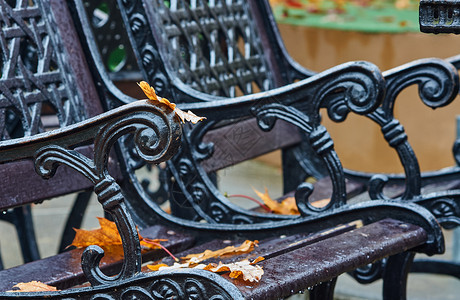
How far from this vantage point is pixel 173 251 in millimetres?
2363

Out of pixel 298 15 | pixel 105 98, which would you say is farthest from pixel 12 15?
pixel 298 15

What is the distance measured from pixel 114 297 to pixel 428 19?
0.88m

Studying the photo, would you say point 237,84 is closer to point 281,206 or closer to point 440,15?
point 281,206

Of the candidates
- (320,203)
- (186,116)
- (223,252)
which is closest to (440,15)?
(186,116)

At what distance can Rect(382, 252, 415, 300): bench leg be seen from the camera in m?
2.50

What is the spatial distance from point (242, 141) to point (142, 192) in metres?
0.49

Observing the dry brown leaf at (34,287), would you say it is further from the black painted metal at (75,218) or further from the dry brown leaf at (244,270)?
the black painted metal at (75,218)

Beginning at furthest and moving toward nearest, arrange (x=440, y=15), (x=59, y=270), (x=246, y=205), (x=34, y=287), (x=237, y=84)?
(x=246, y=205)
(x=237, y=84)
(x=59, y=270)
(x=34, y=287)
(x=440, y=15)

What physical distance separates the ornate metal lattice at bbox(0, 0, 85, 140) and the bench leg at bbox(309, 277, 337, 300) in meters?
0.86

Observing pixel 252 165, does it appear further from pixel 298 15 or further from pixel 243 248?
pixel 243 248

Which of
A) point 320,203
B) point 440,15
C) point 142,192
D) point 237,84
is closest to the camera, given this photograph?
point 440,15

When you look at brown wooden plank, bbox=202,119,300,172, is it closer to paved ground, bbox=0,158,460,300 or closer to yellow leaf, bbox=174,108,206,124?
paved ground, bbox=0,158,460,300

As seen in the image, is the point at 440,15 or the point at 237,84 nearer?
the point at 440,15

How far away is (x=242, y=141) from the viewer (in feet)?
9.34
